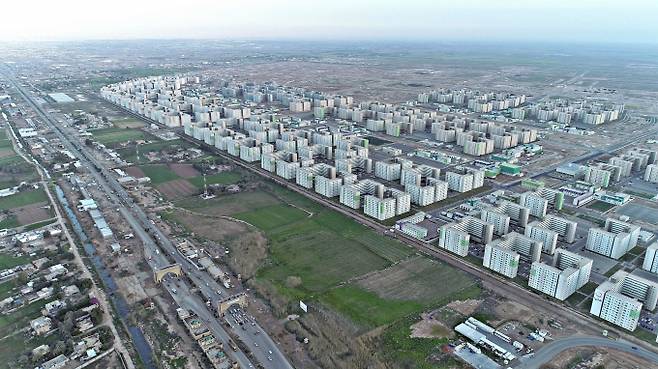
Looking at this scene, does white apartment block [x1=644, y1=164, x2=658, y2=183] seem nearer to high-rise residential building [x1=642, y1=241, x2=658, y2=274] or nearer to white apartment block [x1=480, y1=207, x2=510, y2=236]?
high-rise residential building [x1=642, y1=241, x2=658, y2=274]

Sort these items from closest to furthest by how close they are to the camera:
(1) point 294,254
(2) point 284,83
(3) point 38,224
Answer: (1) point 294,254 → (3) point 38,224 → (2) point 284,83

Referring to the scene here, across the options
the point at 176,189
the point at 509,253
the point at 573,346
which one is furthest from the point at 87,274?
the point at 573,346

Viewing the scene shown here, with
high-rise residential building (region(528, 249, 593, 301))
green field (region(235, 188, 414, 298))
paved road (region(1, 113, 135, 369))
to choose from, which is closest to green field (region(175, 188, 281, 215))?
green field (region(235, 188, 414, 298))

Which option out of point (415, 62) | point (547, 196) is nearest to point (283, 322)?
point (547, 196)

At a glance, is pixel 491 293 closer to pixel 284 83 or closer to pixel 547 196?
pixel 547 196

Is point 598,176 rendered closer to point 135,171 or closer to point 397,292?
point 397,292

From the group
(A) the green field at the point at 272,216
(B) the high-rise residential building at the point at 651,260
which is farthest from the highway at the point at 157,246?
(B) the high-rise residential building at the point at 651,260
